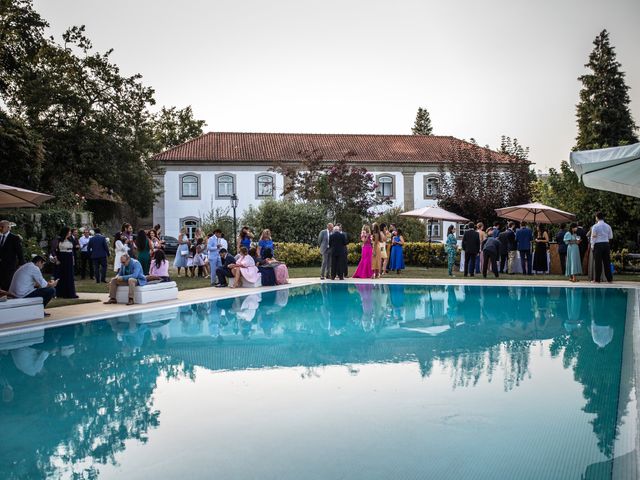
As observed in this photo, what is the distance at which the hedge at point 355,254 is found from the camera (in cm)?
2284

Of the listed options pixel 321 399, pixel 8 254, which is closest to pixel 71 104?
pixel 8 254

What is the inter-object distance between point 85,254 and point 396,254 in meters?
10.2

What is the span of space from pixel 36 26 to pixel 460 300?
25801mm

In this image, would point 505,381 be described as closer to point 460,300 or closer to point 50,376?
point 50,376

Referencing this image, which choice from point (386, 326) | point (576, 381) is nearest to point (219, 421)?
point (576, 381)

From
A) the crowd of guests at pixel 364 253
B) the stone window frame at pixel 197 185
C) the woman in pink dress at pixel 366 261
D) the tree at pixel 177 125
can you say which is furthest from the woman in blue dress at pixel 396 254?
the tree at pixel 177 125

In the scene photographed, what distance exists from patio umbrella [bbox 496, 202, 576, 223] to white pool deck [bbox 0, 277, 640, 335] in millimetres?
3296

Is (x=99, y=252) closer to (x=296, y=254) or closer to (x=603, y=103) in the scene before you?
(x=296, y=254)

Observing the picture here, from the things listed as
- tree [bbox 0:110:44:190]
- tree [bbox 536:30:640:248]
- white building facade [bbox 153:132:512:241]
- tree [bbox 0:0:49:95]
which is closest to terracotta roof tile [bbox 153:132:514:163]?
white building facade [bbox 153:132:512:241]

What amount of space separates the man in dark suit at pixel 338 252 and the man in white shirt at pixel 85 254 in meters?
7.12

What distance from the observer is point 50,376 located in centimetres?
623

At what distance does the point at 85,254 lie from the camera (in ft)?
57.8

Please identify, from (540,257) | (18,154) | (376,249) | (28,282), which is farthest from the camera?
(18,154)

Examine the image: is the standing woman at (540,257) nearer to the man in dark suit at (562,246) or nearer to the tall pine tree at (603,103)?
the man in dark suit at (562,246)
